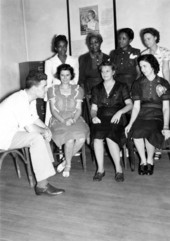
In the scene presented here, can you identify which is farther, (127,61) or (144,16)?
(144,16)

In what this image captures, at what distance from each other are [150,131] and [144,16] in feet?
7.45

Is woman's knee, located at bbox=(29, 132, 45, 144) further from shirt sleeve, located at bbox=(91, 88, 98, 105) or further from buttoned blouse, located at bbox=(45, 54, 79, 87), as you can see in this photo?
buttoned blouse, located at bbox=(45, 54, 79, 87)

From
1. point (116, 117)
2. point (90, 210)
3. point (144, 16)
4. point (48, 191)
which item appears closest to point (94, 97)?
point (116, 117)

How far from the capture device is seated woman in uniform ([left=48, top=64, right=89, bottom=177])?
3.17m

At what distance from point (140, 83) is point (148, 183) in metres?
1.07

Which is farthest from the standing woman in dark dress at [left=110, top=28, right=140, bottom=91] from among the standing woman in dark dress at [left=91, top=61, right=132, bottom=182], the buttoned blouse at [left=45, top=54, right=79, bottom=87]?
the buttoned blouse at [left=45, top=54, right=79, bottom=87]

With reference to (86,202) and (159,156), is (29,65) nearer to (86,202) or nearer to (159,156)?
(159,156)

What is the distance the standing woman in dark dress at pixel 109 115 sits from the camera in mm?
2980

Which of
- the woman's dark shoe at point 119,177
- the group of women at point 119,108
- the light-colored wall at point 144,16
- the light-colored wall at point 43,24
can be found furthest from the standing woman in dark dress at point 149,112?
the light-colored wall at point 43,24

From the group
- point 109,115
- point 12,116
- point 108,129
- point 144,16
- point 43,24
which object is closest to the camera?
point 12,116

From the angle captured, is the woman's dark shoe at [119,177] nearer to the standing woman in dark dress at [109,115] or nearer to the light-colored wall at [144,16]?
the standing woman in dark dress at [109,115]

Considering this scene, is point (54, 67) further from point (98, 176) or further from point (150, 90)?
point (98, 176)

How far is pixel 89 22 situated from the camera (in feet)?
15.7

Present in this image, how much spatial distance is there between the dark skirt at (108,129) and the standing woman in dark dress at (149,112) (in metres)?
0.10
